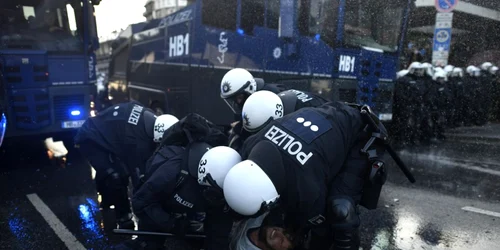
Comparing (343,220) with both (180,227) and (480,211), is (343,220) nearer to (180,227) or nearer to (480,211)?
(180,227)

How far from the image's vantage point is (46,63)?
242 inches

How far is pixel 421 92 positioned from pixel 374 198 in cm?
628

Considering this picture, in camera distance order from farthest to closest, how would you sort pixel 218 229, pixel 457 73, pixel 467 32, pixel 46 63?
pixel 467 32, pixel 457 73, pixel 46 63, pixel 218 229

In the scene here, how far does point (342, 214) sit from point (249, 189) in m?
0.71

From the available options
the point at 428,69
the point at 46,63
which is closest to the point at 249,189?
the point at 46,63

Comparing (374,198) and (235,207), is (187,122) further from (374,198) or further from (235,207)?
(374,198)

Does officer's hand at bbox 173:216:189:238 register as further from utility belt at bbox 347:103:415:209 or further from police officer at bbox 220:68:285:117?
police officer at bbox 220:68:285:117

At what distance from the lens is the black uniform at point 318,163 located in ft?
7.00

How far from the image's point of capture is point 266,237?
6.88ft

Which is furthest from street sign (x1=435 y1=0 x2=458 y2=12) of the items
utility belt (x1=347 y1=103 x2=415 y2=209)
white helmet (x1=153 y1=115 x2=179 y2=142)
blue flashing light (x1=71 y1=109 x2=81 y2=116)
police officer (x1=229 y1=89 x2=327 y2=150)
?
blue flashing light (x1=71 y1=109 x2=81 y2=116)

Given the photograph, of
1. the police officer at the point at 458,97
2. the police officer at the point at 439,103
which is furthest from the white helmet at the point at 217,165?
the police officer at the point at 458,97

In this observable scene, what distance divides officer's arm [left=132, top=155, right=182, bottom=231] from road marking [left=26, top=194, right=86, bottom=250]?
1137mm

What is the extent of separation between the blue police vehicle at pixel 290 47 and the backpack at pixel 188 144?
3113 mm

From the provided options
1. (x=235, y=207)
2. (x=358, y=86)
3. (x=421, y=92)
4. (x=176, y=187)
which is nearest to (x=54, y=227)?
(x=176, y=187)
